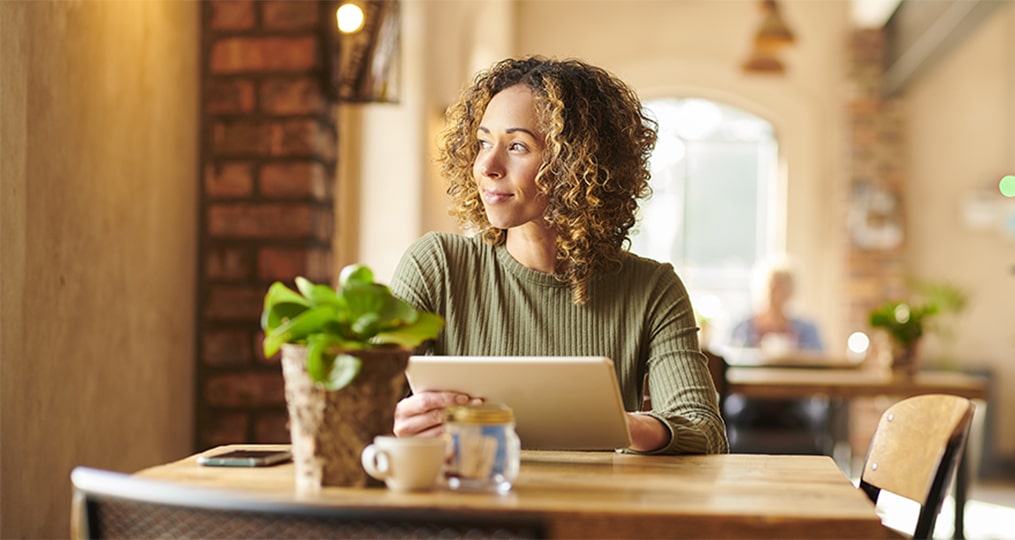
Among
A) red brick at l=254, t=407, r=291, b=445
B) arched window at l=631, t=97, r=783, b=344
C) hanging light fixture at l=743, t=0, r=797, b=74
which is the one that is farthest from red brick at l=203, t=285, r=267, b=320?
arched window at l=631, t=97, r=783, b=344

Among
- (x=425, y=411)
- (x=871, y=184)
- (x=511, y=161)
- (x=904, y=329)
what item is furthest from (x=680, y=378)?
(x=871, y=184)

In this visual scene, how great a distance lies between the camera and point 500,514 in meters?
1.19

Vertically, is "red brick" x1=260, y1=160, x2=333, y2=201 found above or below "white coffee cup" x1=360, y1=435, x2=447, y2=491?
above

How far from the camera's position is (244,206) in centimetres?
292

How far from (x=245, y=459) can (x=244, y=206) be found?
1.39m

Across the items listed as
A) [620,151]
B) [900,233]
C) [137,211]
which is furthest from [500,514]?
[900,233]

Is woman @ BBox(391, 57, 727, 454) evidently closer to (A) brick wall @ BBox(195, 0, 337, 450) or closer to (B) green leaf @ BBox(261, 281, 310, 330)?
(B) green leaf @ BBox(261, 281, 310, 330)

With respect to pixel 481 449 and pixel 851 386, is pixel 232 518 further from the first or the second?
pixel 851 386

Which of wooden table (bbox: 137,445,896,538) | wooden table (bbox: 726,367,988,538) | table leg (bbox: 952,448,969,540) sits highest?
wooden table (bbox: 137,445,896,538)

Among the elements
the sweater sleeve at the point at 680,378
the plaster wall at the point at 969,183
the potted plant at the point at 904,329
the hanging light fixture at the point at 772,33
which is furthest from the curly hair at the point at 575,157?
the plaster wall at the point at 969,183

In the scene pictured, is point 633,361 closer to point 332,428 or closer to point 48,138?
point 332,428

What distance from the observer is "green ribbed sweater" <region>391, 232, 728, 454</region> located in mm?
2086

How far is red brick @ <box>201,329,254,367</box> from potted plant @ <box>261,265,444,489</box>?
156 cm

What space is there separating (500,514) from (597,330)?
93cm
